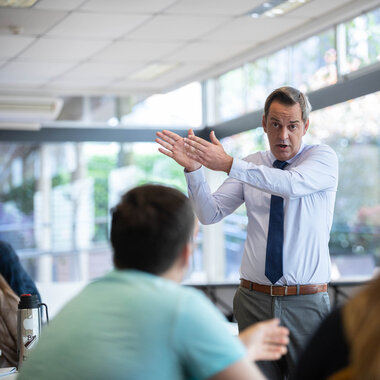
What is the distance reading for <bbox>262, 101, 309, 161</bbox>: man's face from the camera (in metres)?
2.66

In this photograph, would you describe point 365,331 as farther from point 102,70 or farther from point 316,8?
point 102,70

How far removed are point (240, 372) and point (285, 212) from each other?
4.75ft

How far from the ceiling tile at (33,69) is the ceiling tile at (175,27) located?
4.30 ft

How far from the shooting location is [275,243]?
2576 millimetres

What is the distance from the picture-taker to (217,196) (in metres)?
2.83

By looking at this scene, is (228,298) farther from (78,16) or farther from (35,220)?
(35,220)

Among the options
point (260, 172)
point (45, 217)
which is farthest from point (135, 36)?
point (45, 217)

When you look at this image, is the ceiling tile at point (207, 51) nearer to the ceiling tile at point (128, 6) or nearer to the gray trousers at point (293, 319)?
the ceiling tile at point (128, 6)

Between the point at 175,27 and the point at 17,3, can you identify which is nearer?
the point at 17,3

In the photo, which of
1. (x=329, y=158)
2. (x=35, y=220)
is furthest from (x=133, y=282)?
(x=35, y=220)

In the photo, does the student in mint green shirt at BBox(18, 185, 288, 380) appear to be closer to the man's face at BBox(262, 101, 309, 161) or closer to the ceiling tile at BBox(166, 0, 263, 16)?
the man's face at BBox(262, 101, 309, 161)

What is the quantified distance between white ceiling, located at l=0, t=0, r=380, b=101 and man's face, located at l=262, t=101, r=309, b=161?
6.67ft

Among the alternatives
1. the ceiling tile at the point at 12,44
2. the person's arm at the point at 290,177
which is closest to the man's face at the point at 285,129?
the person's arm at the point at 290,177

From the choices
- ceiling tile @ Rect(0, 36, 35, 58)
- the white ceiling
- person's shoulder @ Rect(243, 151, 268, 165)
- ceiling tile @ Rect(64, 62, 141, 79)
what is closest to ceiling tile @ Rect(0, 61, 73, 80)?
the white ceiling
